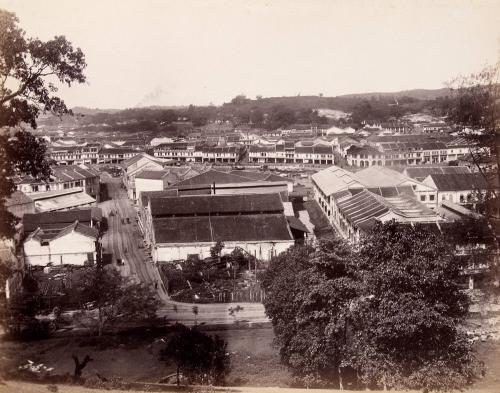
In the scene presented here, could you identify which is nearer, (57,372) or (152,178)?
(57,372)

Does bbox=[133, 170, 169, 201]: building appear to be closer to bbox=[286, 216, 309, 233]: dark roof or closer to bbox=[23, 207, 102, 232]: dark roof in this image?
bbox=[23, 207, 102, 232]: dark roof

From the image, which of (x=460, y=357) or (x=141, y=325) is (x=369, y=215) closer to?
(x=141, y=325)

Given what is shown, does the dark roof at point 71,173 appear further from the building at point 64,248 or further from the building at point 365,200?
the building at point 365,200

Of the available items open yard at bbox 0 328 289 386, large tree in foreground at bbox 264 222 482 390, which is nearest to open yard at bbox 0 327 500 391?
open yard at bbox 0 328 289 386

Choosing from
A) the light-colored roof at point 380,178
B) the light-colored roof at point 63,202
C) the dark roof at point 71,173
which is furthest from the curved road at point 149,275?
the light-colored roof at point 380,178

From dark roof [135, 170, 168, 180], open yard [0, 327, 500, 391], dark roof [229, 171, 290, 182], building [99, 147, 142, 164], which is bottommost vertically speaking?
open yard [0, 327, 500, 391]

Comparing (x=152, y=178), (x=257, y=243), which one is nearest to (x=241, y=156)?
(x=152, y=178)
